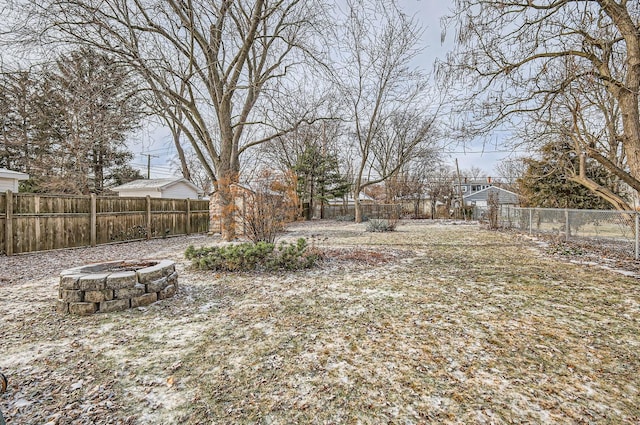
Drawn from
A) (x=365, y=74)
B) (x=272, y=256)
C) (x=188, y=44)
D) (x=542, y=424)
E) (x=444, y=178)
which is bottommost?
(x=542, y=424)

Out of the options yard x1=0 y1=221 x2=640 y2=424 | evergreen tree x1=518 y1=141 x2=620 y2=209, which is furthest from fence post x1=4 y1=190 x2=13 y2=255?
evergreen tree x1=518 y1=141 x2=620 y2=209

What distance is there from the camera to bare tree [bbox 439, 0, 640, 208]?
212 inches

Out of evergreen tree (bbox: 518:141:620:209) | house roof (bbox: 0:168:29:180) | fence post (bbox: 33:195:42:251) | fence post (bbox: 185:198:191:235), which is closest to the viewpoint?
fence post (bbox: 33:195:42:251)

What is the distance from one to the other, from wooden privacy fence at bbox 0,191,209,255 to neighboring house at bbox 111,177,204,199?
473cm

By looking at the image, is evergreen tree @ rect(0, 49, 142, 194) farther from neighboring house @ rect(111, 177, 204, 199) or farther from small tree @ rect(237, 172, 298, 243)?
small tree @ rect(237, 172, 298, 243)

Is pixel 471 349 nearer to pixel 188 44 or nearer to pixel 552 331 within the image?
pixel 552 331

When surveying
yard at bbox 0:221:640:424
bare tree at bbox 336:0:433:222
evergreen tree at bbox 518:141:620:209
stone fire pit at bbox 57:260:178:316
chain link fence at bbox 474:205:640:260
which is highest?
bare tree at bbox 336:0:433:222

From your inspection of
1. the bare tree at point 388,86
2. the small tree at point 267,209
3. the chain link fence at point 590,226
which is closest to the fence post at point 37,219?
the small tree at point 267,209

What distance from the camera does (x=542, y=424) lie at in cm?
164

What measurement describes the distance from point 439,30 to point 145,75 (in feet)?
21.0

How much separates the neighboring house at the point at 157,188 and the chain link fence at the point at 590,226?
1606 cm

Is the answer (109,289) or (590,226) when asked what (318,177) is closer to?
(590,226)

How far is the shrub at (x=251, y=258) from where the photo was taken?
17.3ft

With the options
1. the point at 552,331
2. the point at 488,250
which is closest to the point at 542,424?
the point at 552,331
